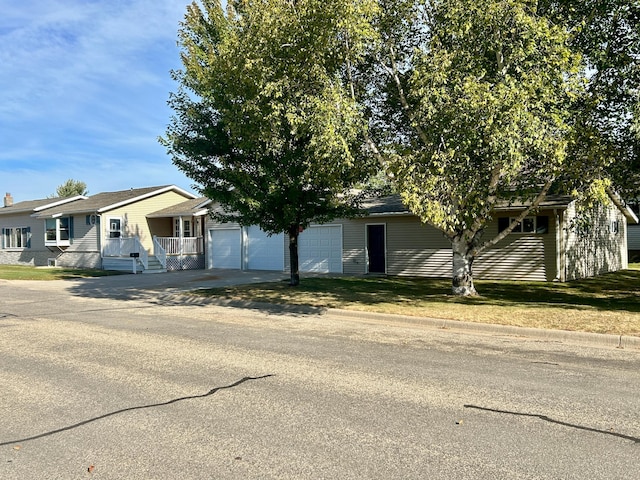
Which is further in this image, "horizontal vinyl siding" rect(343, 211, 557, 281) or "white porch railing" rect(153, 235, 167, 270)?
"white porch railing" rect(153, 235, 167, 270)

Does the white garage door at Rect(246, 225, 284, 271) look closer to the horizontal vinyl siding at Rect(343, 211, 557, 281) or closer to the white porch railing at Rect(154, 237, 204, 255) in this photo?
the horizontal vinyl siding at Rect(343, 211, 557, 281)

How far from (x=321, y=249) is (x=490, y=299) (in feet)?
37.9

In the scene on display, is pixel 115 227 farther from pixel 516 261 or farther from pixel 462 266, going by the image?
pixel 462 266

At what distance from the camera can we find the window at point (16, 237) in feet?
113

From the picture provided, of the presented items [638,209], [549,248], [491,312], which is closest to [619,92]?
[491,312]

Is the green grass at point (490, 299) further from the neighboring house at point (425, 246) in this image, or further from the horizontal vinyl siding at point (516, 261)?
the neighboring house at point (425, 246)

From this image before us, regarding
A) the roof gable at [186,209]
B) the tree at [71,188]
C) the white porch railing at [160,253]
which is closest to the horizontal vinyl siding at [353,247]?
the roof gable at [186,209]

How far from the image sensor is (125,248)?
27.7 meters

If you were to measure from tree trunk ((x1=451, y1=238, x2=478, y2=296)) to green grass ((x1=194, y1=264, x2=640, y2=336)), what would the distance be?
36 cm

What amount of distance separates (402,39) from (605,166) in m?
5.47

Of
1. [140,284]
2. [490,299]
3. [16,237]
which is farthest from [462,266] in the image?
[16,237]

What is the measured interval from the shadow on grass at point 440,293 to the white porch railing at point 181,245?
1099cm

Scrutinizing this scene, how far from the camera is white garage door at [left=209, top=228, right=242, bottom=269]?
2684 centimetres

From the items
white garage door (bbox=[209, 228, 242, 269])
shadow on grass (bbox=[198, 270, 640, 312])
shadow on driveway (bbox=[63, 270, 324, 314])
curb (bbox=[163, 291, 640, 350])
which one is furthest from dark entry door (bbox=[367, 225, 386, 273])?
curb (bbox=[163, 291, 640, 350])
